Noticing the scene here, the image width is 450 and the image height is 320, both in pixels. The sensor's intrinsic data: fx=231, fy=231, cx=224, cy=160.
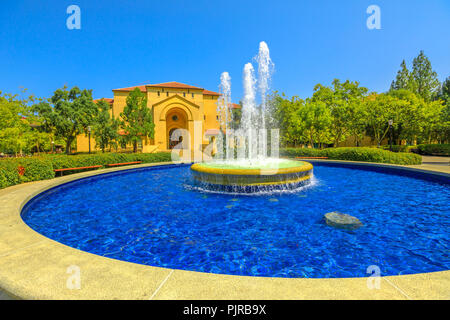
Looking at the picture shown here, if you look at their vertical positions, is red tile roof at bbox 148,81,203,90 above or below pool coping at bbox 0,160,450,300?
above

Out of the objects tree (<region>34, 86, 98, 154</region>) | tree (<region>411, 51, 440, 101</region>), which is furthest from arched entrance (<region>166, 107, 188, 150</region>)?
tree (<region>411, 51, 440, 101</region>)

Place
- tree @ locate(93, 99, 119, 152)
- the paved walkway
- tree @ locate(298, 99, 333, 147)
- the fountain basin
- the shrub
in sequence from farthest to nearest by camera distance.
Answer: tree @ locate(93, 99, 119, 152) < tree @ locate(298, 99, 333, 147) < the paved walkway < the shrub < the fountain basin

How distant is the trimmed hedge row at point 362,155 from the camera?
17.5m

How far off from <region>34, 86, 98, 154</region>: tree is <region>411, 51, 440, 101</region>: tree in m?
64.1

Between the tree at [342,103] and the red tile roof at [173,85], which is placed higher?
the red tile roof at [173,85]

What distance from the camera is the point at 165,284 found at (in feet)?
9.78

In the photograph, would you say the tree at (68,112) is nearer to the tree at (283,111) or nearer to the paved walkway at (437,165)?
the tree at (283,111)

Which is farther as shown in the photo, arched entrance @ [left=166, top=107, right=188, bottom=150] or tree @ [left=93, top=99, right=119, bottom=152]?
arched entrance @ [left=166, top=107, right=188, bottom=150]

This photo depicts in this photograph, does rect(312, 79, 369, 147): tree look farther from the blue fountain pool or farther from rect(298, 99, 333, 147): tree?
the blue fountain pool

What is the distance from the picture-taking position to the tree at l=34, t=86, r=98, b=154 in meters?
26.5

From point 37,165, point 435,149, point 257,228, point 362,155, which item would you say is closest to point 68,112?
point 37,165

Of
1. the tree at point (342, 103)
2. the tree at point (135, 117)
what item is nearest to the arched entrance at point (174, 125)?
the tree at point (135, 117)

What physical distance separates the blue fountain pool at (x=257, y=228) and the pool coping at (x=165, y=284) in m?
1.10
